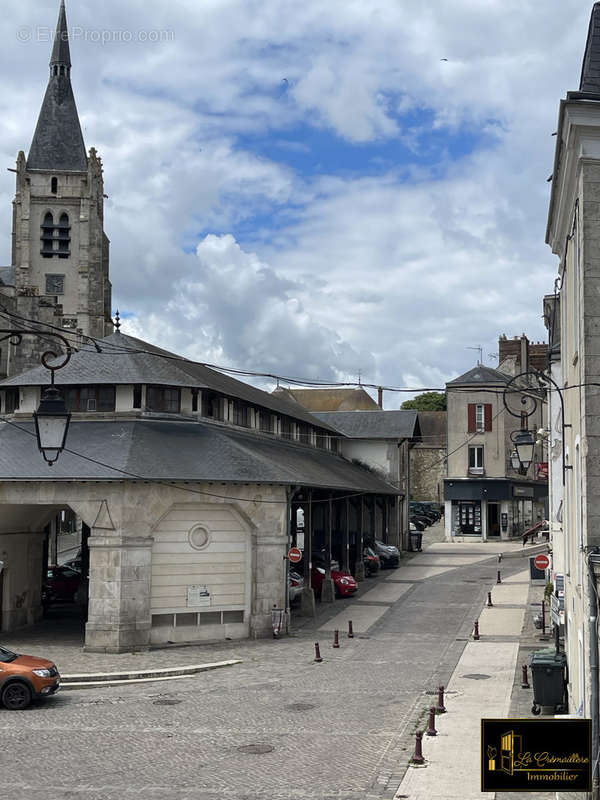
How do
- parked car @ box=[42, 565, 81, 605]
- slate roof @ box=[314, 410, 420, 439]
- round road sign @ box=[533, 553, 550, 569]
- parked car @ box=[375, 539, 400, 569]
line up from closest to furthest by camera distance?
1. round road sign @ box=[533, 553, 550, 569]
2. parked car @ box=[42, 565, 81, 605]
3. parked car @ box=[375, 539, 400, 569]
4. slate roof @ box=[314, 410, 420, 439]

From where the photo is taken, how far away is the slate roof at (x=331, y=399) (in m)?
95.8

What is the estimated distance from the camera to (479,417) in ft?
203

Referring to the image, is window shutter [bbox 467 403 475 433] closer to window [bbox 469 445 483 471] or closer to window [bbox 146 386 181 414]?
window [bbox 469 445 483 471]

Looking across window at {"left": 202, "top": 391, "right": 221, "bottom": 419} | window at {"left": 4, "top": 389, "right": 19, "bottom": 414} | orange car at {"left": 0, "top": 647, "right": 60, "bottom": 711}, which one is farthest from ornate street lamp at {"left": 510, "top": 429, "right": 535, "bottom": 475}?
window at {"left": 4, "top": 389, "right": 19, "bottom": 414}

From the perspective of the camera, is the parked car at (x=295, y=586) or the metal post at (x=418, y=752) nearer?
the metal post at (x=418, y=752)

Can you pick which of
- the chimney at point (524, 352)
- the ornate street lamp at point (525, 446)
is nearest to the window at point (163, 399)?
the ornate street lamp at point (525, 446)

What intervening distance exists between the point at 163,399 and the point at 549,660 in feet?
57.8

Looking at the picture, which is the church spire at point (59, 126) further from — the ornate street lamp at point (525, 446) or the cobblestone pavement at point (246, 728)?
the ornate street lamp at point (525, 446)

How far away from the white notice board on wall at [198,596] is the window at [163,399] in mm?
6876

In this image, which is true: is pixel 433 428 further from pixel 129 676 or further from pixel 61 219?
pixel 129 676

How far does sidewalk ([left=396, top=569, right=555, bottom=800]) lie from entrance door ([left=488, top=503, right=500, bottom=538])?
88.2ft

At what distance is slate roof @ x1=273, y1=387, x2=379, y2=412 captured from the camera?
9575 cm

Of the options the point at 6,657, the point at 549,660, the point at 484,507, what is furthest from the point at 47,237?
the point at 549,660

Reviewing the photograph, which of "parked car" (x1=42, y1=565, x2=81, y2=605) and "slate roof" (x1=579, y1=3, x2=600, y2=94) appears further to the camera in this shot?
"parked car" (x1=42, y1=565, x2=81, y2=605)
